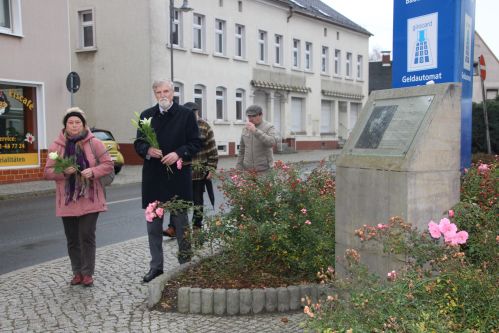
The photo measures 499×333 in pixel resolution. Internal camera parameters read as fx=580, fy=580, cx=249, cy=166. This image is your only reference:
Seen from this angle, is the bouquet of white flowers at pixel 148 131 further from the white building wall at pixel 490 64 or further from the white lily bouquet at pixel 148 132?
the white building wall at pixel 490 64

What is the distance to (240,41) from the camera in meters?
30.9

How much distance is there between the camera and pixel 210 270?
5301 millimetres

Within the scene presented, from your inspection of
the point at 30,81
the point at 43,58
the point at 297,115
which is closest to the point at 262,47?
the point at 297,115

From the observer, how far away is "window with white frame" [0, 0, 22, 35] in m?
16.8

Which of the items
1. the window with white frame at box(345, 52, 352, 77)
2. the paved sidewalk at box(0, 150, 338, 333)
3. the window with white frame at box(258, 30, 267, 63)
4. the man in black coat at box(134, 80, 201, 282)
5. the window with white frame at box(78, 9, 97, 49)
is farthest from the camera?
the window with white frame at box(345, 52, 352, 77)

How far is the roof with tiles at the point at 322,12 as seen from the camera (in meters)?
35.5

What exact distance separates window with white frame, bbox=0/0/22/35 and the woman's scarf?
12.7 meters

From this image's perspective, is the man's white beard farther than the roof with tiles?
No

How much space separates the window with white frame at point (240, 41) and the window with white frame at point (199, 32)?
9.93 ft

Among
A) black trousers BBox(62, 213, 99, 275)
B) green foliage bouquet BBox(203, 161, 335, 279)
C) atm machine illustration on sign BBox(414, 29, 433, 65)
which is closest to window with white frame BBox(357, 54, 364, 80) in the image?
atm machine illustration on sign BBox(414, 29, 433, 65)

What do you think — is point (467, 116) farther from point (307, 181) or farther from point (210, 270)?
point (210, 270)

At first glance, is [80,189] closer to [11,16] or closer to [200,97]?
[11,16]

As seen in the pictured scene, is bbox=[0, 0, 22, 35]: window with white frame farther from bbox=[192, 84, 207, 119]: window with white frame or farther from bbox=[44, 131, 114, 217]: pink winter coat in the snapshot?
bbox=[44, 131, 114, 217]: pink winter coat

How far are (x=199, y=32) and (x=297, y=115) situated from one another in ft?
35.0
